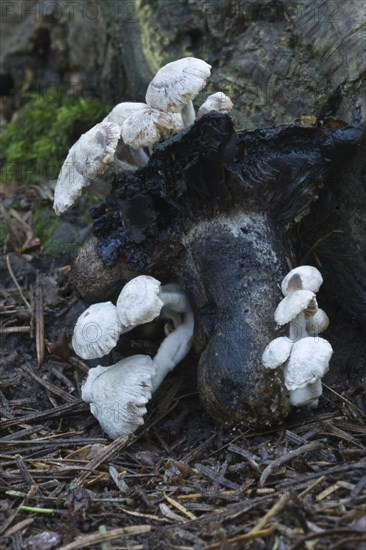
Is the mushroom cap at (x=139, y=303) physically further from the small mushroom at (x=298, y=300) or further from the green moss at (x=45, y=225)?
the green moss at (x=45, y=225)

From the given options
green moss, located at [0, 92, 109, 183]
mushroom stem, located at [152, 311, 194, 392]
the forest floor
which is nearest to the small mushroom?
the forest floor

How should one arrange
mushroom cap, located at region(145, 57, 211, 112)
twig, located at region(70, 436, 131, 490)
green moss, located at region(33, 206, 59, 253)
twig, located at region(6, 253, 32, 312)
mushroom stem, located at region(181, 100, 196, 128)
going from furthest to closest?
1. green moss, located at region(33, 206, 59, 253)
2. twig, located at region(6, 253, 32, 312)
3. mushroom stem, located at region(181, 100, 196, 128)
4. mushroom cap, located at region(145, 57, 211, 112)
5. twig, located at region(70, 436, 131, 490)

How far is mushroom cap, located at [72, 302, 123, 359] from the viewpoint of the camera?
3.43 meters

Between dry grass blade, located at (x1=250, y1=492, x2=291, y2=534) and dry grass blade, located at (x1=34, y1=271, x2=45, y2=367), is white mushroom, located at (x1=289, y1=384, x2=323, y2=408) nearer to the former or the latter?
dry grass blade, located at (x1=250, y1=492, x2=291, y2=534)

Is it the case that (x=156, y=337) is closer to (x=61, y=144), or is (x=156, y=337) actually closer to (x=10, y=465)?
(x=10, y=465)

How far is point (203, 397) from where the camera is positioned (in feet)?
11.5

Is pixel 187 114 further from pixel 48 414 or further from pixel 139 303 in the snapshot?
pixel 48 414

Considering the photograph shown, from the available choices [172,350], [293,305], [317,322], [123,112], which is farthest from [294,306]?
A: [123,112]

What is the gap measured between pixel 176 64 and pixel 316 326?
1.52 metres

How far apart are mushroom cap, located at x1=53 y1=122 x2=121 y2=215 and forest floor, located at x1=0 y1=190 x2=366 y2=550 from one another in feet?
3.13

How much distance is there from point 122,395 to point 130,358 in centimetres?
23

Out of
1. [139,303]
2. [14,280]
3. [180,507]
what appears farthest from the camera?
[14,280]

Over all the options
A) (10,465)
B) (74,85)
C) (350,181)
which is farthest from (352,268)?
(74,85)

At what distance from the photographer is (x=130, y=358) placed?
3.68 m
